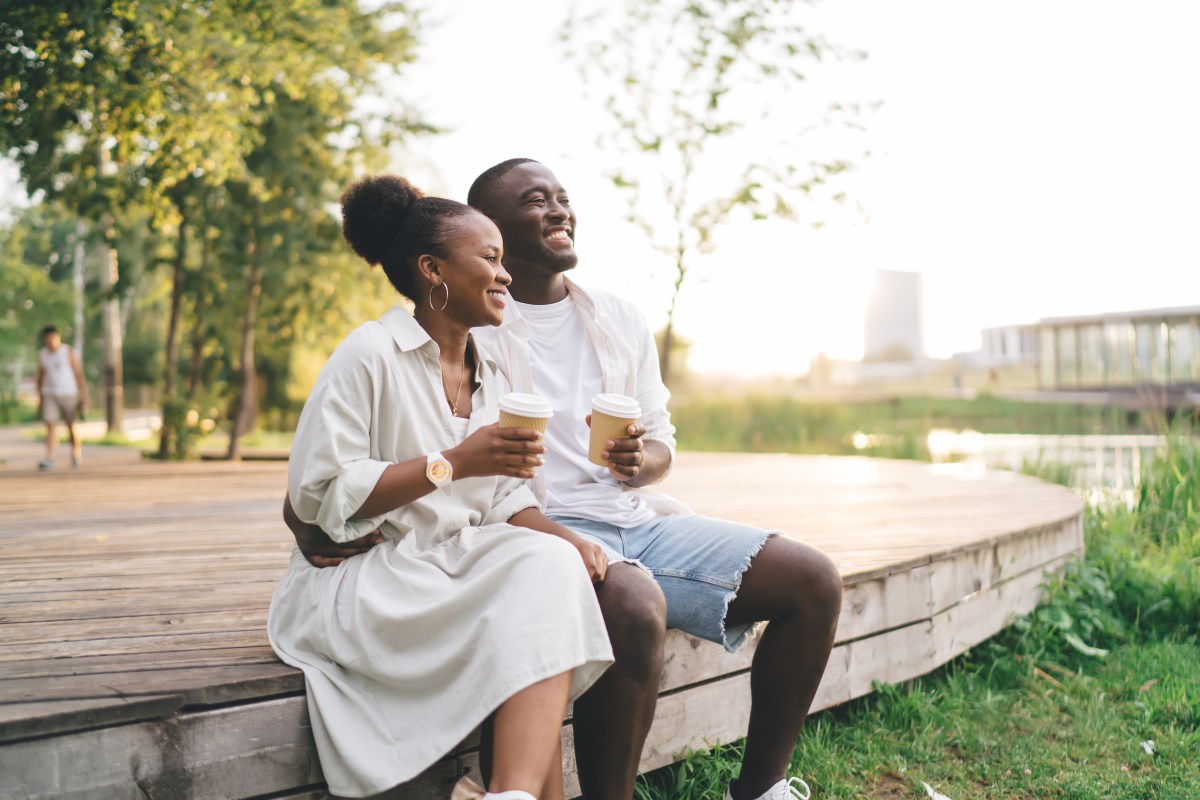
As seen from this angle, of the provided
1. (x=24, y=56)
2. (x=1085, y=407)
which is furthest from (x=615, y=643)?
(x=1085, y=407)

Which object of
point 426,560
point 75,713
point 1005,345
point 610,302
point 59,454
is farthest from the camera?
point 1005,345

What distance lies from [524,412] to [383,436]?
0.35m

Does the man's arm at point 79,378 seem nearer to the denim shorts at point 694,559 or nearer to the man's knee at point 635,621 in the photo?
the denim shorts at point 694,559

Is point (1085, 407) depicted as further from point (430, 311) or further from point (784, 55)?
point (430, 311)

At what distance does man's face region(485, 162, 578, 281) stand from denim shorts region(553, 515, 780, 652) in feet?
2.23

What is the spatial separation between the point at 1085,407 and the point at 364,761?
23.1 m

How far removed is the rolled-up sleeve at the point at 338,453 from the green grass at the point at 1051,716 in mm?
1182

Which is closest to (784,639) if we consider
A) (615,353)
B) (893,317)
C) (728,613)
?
(728,613)

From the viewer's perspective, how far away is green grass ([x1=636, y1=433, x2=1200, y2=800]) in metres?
2.65

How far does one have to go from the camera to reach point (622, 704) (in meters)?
1.90

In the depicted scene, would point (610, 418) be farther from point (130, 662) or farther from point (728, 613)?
point (130, 662)

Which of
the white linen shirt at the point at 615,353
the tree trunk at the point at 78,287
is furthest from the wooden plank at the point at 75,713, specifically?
the tree trunk at the point at 78,287

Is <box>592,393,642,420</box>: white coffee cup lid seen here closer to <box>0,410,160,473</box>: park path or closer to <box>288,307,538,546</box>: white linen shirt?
<box>288,307,538,546</box>: white linen shirt

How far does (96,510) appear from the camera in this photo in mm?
5473
